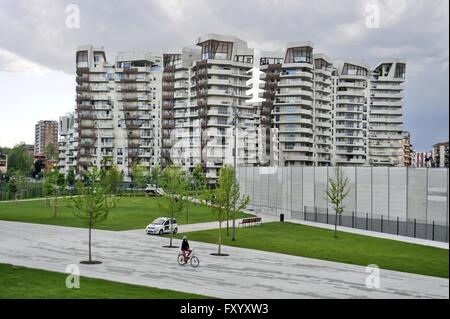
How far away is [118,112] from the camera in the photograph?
127750 mm

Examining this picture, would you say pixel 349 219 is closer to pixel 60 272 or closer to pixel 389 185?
pixel 389 185

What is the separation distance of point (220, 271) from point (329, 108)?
10612 centimetres

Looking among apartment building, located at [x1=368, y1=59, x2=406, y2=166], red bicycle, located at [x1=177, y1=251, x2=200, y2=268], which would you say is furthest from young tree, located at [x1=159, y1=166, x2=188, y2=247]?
apartment building, located at [x1=368, y1=59, x2=406, y2=166]

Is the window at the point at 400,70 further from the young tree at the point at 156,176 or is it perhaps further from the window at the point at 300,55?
the young tree at the point at 156,176

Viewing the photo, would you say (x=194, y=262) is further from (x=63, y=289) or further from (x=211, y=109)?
(x=211, y=109)

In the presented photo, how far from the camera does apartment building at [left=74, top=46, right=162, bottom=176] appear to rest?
126 m

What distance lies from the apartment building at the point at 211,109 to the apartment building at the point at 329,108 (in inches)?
230

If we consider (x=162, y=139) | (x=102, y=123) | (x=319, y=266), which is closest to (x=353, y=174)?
(x=319, y=266)

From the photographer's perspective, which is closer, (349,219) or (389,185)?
(389,185)

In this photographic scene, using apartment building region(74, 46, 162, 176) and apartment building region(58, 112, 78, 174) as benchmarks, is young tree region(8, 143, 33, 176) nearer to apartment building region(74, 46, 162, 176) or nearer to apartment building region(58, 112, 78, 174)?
apartment building region(58, 112, 78, 174)

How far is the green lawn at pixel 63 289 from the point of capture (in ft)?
62.6

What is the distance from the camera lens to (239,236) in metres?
40.1

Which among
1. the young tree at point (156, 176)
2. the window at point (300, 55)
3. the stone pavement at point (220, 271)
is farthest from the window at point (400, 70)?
the stone pavement at point (220, 271)

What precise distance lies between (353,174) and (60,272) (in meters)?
33.0
